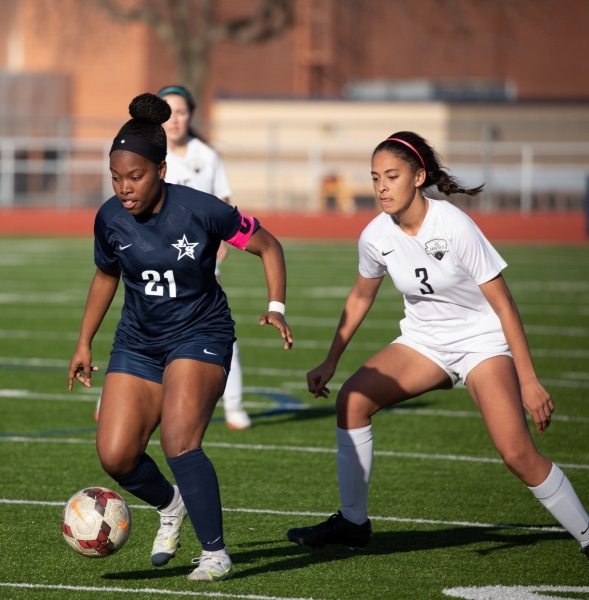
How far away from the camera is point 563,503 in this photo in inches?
198

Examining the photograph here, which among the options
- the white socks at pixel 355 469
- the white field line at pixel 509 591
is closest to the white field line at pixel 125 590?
the white field line at pixel 509 591

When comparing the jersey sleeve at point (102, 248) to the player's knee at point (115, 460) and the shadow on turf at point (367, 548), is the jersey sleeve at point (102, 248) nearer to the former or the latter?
the player's knee at point (115, 460)

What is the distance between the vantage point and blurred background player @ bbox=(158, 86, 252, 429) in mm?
8281

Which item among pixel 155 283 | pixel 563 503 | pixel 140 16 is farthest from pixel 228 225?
pixel 140 16

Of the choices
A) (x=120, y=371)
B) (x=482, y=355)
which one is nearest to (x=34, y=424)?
(x=120, y=371)

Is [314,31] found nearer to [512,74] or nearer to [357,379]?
[512,74]

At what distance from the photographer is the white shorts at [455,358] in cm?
531

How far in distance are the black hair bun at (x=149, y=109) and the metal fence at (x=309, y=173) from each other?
25160 millimetres

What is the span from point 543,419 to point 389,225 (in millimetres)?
1174

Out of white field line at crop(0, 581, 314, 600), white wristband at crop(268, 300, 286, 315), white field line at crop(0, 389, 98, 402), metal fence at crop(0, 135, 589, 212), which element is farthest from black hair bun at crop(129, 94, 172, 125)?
metal fence at crop(0, 135, 589, 212)

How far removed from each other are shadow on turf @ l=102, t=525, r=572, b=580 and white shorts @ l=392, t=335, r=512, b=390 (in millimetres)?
820

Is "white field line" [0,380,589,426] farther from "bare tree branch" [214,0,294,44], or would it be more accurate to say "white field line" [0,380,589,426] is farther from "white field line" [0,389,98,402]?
"bare tree branch" [214,0,294,44]

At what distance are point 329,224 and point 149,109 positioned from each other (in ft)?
80.9

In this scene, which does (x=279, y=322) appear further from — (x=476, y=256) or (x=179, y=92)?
(x=179, y=92)
